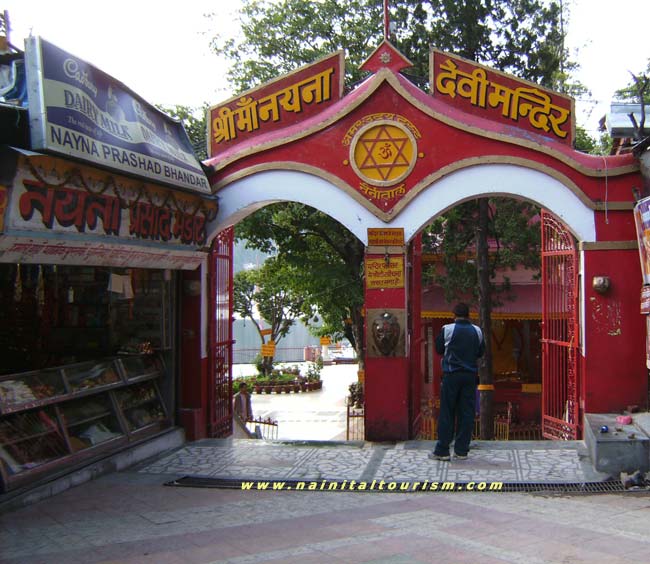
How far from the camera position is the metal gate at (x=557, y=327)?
31.4ft

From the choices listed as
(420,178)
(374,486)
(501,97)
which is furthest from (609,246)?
(374,486)

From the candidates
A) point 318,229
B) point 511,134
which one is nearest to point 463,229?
point 318,229

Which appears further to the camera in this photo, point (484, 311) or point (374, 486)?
point (484, 311)

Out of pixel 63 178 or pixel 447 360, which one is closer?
pixel 63 178

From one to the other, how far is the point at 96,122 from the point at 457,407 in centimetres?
479

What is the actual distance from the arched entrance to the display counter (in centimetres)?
245

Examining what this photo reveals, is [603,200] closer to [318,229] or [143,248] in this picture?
[143,248]

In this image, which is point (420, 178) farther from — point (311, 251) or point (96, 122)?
point (311, 251)

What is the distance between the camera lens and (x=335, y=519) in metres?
5.89

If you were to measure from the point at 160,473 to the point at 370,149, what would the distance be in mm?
4732

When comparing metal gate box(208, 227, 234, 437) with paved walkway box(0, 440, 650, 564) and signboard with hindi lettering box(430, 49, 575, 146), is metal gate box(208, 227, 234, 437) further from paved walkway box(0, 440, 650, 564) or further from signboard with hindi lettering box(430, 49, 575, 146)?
signboard with hindi lettering box(430, 49, 575, 146)

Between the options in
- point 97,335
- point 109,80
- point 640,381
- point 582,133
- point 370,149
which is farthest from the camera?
point 582,133

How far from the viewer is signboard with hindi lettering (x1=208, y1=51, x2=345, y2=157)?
9.44 m

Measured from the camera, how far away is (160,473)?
25.2 ft
